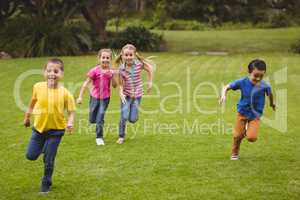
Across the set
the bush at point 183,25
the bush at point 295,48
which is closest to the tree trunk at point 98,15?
the bush at point 295,48

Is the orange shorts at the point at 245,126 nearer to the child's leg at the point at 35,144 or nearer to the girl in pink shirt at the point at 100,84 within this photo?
the girl in pink shirt at the point at 100,84

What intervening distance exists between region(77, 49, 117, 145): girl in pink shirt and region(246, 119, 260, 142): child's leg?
239 cm

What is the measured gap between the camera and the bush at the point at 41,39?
917 inches

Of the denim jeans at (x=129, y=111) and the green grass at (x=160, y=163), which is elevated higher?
the denim jeans at (x=129, y=111)

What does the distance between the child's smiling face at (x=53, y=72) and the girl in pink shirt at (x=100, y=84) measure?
8.10 feet

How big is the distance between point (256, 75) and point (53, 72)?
2.74 m

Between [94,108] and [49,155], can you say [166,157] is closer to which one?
[94,108]

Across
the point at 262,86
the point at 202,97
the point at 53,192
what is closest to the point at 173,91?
the point at 202,97

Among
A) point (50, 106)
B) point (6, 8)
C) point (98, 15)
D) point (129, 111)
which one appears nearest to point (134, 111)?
point (129, 111)

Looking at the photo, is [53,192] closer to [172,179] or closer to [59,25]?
[172,179]

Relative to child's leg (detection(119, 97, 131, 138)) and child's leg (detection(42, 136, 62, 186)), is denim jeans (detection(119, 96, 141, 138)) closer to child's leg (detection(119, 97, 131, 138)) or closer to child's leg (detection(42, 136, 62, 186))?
child's leg (detection(119, 97, 131, 138))

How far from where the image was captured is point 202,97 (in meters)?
14.2

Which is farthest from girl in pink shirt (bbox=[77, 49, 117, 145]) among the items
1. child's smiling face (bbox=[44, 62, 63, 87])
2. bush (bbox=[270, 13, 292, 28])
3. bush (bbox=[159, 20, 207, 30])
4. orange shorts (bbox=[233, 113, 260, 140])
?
bush (bbox=[270, 13, 292, 28])

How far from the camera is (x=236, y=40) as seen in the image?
30438 millimetres
